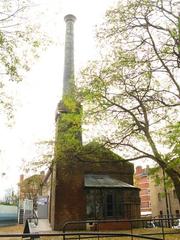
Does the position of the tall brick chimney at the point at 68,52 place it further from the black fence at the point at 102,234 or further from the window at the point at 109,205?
the black fence at the point at 102,234

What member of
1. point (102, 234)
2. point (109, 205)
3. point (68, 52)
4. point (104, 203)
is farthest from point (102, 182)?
point (102, 234)

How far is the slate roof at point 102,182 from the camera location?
23759mm

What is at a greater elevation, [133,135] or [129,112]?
[129,112]

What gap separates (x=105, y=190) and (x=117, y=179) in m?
2.91

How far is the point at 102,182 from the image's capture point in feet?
80.3

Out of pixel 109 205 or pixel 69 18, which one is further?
pixel 69 18

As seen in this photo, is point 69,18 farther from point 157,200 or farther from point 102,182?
point 157,200

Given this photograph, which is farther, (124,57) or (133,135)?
(133,135)

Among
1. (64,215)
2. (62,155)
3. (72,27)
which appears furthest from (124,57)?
(72,27)

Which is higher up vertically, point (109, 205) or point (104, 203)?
point (104, 203)

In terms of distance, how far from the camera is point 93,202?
942 inches

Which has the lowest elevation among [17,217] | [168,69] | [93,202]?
[17,217]

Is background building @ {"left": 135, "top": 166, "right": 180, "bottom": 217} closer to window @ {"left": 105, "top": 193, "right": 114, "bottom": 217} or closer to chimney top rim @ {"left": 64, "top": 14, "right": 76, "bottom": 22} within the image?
window @ {"left": 105, "top": 193, "right": 114, "bottom": 217}

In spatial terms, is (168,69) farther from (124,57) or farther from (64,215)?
(64,215)
